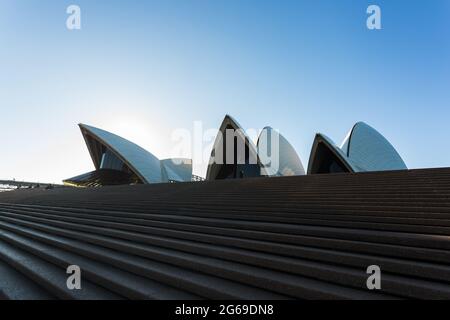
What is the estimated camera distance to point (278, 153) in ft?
115

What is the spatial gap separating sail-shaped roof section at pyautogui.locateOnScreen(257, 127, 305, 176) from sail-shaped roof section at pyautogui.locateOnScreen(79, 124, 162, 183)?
42.7 ft

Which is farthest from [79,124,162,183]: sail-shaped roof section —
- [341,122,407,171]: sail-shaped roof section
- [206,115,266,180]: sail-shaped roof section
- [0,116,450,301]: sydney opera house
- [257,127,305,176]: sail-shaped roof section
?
[0,116,450,301]: sydney opera house

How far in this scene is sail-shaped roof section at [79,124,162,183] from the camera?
108ft

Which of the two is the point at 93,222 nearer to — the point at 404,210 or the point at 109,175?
the point at 404,210

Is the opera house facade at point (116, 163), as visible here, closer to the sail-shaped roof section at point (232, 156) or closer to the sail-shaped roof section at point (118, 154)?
the sail-shaped roof section at point (118, 154)

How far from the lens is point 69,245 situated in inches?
166

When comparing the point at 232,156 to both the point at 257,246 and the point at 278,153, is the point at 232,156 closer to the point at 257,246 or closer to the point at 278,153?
the point at 278,153

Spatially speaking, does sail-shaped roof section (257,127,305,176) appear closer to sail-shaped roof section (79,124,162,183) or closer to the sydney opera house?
sail-shaped roof section (79,124,162,183)

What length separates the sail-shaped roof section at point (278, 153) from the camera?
110 feet

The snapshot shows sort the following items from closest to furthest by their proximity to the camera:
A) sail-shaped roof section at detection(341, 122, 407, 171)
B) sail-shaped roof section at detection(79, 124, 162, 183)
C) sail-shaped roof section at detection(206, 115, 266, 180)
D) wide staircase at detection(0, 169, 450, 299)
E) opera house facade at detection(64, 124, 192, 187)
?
wide staircase at detection(0, 169, 450, 299) < sail-shaped roof section at detection(206, 115, 266, 180) < sail-shaped roof section at detection(341, 122, 407, 171) < sail-shaped roof section at detection(79, 124, 162, 183) < opera house facade at detection(64, 124, 192, 187)

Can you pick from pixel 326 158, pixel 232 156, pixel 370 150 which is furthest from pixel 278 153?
pixel 370 150

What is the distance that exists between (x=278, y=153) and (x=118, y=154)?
18.0 m

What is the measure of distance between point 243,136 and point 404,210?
22.7 m
